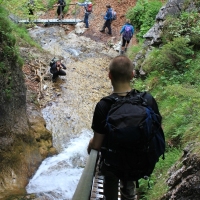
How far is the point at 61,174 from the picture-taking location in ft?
26.2

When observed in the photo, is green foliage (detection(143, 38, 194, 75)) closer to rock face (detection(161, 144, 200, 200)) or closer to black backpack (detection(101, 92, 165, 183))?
rock face (detection(161, 144, 200, 200))

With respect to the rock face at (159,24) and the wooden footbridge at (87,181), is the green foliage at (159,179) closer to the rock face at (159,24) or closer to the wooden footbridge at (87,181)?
the wooden footbridge at (87,181)

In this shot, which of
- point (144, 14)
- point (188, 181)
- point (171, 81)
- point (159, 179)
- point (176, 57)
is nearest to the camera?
point (188, 181)

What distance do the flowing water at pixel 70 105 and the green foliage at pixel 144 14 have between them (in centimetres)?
242

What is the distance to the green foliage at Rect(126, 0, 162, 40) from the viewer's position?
1634 cm

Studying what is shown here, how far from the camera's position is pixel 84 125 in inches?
403

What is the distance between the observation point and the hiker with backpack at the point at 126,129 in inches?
107

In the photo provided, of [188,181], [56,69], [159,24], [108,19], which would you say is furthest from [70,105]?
[108,19]

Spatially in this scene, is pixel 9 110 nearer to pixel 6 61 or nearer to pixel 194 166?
pixel 6 61

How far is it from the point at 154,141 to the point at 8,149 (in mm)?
5086

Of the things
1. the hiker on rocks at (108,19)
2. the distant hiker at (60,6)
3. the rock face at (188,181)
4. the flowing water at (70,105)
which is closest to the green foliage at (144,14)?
the hiker on rocks at (108,19)

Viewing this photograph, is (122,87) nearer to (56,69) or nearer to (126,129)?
(126,129)

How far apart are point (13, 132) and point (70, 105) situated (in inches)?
A: 159

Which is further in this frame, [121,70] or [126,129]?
[121,70]
